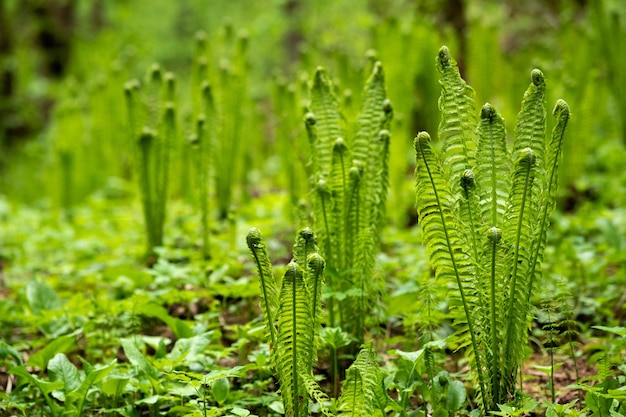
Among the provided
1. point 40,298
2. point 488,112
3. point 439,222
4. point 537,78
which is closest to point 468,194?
point 439,222

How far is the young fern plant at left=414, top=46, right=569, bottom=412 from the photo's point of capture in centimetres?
156

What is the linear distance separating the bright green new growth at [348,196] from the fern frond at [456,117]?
13.6 inches

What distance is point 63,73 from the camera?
9.81 meters

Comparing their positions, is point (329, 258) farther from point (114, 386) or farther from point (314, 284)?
point (114, 386)

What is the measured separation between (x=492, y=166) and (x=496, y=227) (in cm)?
16

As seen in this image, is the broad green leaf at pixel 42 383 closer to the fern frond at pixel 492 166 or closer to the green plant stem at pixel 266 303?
the green plant stem at pixel 266 303

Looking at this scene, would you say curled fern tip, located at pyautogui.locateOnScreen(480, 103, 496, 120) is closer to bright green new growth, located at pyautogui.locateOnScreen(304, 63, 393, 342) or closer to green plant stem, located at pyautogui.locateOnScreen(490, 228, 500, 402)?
green plant stem, located at pyautogui.locateOnScreen(490, 228, 500, 402)

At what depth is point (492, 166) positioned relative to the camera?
1628 millimetres

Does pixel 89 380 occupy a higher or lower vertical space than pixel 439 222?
lower

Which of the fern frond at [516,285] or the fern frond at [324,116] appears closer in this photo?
the fern frond at [516,285]

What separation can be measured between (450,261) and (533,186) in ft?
0.91

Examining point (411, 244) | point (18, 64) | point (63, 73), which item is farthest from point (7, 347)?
point (63, 73)

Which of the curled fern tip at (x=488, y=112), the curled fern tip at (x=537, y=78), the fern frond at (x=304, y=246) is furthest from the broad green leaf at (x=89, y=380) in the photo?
the curled fern tip at (x=537, y=78)

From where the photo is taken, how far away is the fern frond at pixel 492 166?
1599mm
